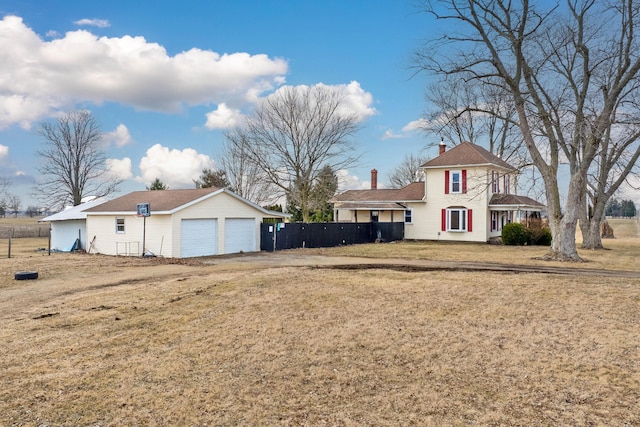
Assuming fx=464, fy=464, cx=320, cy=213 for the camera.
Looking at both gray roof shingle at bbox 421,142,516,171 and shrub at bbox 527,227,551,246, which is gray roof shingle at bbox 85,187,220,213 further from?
shrub at bbox 527,227,551,246

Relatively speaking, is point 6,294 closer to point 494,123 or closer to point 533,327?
point 533,327

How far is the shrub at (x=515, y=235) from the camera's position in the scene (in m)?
30.3

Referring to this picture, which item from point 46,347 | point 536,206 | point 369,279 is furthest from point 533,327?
point 536,206

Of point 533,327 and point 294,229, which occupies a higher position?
point 294,229

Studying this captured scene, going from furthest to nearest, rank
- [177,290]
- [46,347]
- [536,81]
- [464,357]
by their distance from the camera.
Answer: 1. [536,81]
2. [177,290]
3. [46,347]
4. [464,357]

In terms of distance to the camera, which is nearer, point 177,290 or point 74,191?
point 177,290

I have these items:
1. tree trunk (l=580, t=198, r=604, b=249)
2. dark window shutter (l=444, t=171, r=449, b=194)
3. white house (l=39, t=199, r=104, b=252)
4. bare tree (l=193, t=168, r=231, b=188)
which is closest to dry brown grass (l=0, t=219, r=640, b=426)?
white house (l=39, t=199, r=104, b=252)

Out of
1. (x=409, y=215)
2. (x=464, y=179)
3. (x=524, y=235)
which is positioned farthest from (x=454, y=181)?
(x=524, y=235)

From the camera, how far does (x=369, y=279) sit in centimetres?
1327

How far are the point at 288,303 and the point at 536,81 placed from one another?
1888 cm

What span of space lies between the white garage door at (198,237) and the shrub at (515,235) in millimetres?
19038

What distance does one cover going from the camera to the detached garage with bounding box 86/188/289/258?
21.4m

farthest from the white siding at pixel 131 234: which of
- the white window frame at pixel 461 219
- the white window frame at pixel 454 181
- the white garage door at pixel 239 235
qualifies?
the white window frame at pixel 454 181

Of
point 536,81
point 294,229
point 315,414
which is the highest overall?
point 536,81
